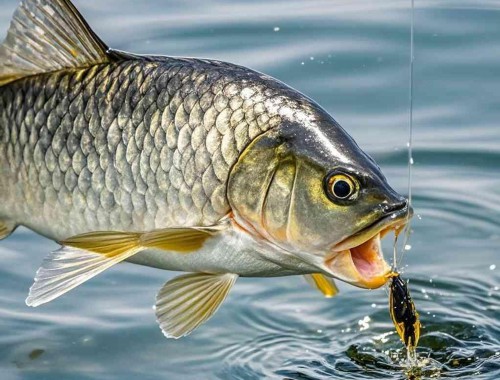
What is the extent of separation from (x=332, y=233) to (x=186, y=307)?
26.3 inches

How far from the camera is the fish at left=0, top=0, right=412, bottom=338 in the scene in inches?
208

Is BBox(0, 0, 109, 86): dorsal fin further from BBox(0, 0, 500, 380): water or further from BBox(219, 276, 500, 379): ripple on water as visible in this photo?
BBox(219, 276, 500, 379): ripple on water

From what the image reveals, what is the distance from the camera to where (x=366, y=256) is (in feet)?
17.6

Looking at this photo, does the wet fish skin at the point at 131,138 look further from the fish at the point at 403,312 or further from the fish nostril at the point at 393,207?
the fish at the point at 403,312

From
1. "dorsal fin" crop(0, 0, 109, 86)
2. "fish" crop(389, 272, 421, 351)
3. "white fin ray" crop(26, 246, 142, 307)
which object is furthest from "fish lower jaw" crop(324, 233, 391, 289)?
"dorsal fin" crop(0, 0, 109, 86)

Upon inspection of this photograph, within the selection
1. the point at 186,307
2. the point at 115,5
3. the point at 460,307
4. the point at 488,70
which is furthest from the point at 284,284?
the point at 115,5

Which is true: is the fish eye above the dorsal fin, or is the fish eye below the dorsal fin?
below

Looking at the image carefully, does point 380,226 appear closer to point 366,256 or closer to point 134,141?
point 366,256

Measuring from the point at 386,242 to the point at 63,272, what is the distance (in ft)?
7.66

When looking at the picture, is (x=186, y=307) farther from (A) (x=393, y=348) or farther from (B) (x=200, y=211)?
(A) (x=393, y=348)

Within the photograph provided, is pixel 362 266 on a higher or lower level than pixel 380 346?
higher

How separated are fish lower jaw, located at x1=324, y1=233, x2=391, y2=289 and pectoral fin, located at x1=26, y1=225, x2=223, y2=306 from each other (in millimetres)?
427

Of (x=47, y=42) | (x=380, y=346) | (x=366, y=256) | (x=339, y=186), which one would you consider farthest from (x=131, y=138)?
(x=380, y=346)

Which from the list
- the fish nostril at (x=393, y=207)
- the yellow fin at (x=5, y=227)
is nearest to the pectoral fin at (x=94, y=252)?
the yellow fin at (x=5, y=227)
